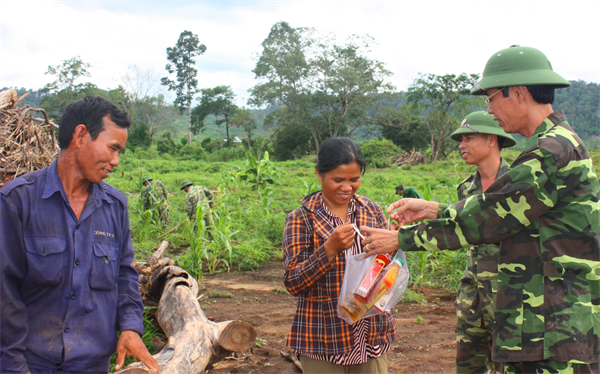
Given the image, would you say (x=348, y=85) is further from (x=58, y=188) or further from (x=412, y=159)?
(x=58, y=188)

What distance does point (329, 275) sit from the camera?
2.19 m

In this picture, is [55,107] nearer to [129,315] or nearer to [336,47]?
[336,47]

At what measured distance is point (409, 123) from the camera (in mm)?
31188

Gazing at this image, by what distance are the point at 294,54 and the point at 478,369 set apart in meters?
31.0

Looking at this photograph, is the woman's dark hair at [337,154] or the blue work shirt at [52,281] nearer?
the blue work shirt at [52,281]

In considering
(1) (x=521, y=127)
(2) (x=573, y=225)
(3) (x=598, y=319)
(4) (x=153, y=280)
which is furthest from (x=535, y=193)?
(4) (x=153, y=280)

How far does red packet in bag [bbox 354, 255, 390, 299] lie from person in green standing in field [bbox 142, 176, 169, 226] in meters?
6.85

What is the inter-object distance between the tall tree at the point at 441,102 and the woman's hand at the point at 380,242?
86.2ft

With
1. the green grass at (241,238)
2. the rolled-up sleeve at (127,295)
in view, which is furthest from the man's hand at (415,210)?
the green grass at (241,238)

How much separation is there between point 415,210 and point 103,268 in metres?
1.60

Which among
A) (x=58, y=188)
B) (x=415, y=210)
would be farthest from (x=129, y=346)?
(x=415, y=210)

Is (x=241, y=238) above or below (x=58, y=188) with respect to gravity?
below

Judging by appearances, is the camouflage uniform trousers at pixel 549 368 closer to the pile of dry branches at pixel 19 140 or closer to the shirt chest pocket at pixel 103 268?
the shirt chest pocket at pixel 103 268

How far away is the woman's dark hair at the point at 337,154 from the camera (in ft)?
7.35
